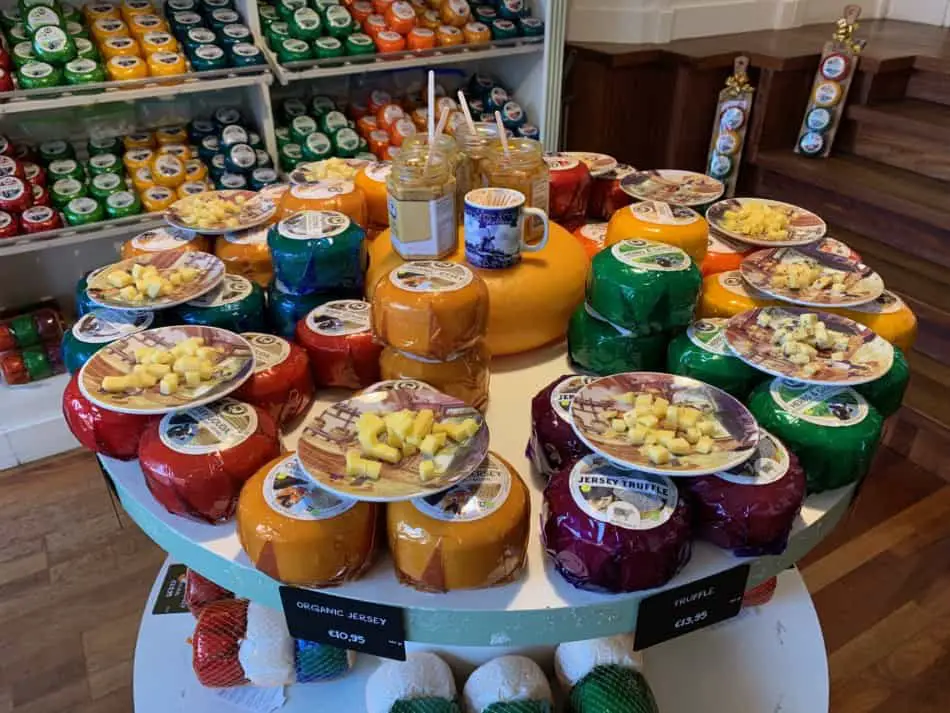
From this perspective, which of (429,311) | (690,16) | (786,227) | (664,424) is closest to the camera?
(664,424)

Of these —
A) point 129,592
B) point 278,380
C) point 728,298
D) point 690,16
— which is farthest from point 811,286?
point 690,16

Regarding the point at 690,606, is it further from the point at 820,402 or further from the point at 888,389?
the point at 888,389

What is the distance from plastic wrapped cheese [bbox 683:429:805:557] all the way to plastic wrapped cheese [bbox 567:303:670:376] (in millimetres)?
294

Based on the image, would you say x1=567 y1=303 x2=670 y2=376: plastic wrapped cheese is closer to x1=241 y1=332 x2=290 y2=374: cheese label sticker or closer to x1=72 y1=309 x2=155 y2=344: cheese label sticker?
x1=241 y1=332 x2=290 y2=374: cheese label sticker

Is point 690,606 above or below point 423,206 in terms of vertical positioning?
below

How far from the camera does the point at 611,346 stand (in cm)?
113

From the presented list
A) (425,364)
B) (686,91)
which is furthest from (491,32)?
(425,364)

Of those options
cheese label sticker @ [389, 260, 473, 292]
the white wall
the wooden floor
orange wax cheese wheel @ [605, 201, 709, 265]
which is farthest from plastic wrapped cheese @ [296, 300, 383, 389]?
the white wall

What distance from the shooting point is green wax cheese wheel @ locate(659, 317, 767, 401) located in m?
1.02

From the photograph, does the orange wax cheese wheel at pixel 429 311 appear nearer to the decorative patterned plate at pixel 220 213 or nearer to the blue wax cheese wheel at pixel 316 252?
the blue wax cheese wheel at pixel 316 252

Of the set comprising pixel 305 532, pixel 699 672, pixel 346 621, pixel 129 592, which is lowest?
pixel 129 592

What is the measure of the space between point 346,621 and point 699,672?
2.21 feet

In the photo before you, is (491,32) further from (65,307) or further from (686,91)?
(65,307)

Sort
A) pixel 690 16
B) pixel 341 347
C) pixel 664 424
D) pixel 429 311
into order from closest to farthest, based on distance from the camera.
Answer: pixel 664 424 → pixel 429 311 → pixel 341 347 → pixel 690 16
